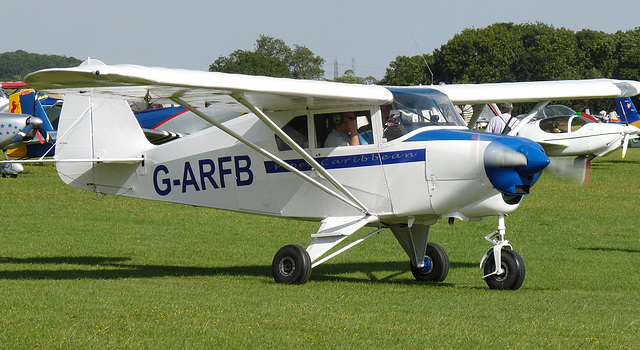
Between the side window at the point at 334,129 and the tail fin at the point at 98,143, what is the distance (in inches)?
122

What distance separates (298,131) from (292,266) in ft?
5.82

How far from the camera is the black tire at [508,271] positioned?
956 centimetres

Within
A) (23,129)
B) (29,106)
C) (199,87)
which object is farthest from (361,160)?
(29,106)

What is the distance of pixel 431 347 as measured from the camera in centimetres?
632

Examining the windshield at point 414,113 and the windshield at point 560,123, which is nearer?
the windshield at point 414,113

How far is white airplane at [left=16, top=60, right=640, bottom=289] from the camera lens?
9.06m

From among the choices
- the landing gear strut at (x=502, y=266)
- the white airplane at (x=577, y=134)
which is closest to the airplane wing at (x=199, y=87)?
the landing gear strut at (x=502, y=266)

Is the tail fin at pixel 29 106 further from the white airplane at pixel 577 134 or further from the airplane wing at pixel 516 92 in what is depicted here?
the airplane wing at pixel 516 92

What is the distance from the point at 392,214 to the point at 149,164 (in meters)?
3.97

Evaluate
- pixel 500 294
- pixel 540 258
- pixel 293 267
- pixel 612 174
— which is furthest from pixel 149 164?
pixel 612 174

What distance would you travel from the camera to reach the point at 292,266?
1011 cm

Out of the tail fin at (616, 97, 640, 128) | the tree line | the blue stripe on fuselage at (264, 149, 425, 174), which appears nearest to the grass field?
the blue stripe on fuselage at (264, 149, 425, 174)

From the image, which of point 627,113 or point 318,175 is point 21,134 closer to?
point 318,175

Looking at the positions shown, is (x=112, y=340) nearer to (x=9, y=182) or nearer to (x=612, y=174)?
(x=9, y=182)
